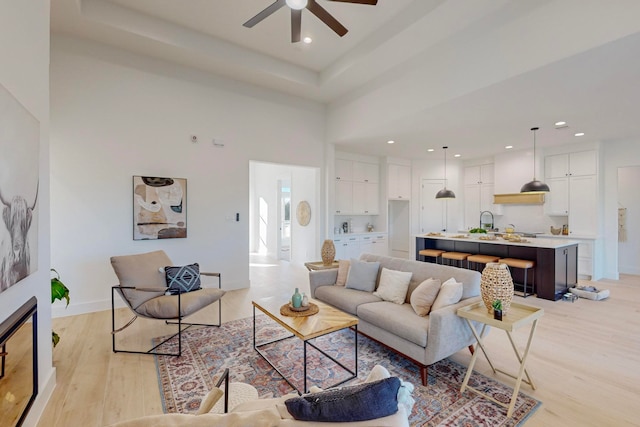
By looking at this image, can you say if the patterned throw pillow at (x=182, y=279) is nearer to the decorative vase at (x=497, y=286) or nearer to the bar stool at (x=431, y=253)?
the decorative vase at (x=497, y=286)

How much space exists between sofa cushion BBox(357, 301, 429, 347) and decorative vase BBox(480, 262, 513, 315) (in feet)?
1.71

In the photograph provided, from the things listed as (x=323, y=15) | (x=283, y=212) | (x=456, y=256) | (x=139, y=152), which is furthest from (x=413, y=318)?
(x=283, y=212)

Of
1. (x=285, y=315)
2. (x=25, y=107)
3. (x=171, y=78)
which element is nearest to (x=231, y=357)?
(x=285, y=315)

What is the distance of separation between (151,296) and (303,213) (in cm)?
424

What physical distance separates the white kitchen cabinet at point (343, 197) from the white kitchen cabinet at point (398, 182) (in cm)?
123

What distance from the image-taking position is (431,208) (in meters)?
8.20

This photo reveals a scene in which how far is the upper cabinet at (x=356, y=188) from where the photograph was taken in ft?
22.6

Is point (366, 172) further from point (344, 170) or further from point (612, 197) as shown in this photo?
point (612, 197)

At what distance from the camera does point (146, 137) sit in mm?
4359

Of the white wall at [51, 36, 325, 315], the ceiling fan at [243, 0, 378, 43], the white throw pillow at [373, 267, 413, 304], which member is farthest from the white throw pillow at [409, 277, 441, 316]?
the white wall at [51, 36, 325, 315]

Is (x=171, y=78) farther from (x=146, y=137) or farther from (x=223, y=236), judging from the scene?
(x=223, y=236)

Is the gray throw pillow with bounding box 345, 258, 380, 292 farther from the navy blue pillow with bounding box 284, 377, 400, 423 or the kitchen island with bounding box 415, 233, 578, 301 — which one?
the kitchen island with bounding box 415, 233, 578, 301

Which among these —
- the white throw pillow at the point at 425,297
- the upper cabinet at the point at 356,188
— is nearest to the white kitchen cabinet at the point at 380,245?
the upper cabinet at the point at 356,188

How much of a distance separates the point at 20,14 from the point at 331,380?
3226mm
